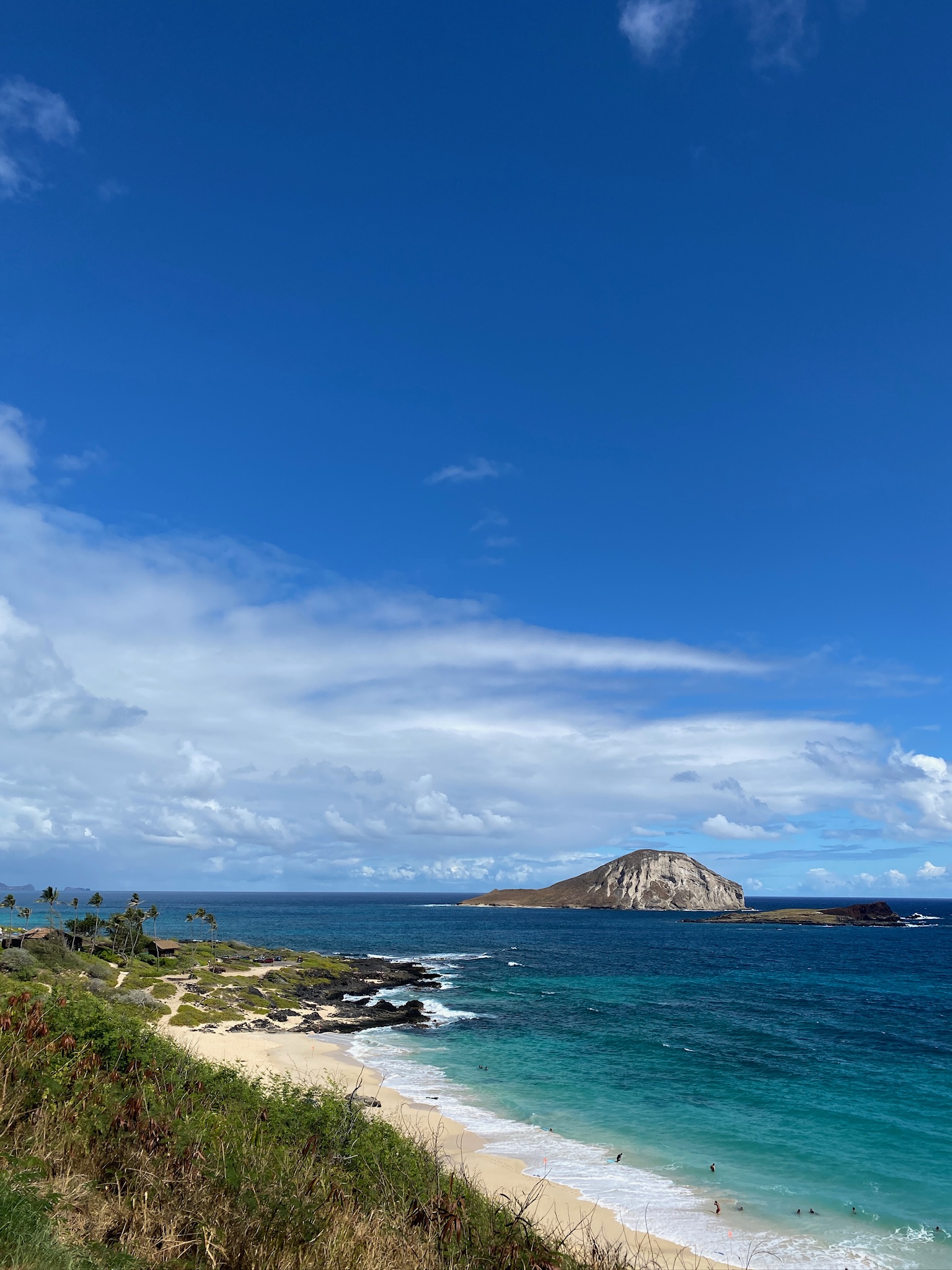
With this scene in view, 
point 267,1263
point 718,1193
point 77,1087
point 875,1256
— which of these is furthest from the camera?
point 718,1193

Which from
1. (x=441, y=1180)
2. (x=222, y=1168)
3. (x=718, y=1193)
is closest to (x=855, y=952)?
(x=718, y=1193)

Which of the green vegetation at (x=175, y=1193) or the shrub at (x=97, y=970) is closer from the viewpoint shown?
the green vegetation at (x=175, y=1193)

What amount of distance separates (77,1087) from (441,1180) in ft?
30.8

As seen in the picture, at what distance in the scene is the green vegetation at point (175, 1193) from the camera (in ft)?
31.6

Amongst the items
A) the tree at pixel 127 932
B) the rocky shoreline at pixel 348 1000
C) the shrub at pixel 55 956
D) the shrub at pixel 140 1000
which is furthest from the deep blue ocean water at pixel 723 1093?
the tree at pixel 127 932

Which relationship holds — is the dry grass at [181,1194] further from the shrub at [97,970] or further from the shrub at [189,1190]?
the shrub at [97,970]

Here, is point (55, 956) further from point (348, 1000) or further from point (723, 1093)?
point (723, 1093)

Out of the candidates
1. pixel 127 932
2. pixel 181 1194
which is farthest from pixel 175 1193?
pixel 127 932

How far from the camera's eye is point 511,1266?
436 inches

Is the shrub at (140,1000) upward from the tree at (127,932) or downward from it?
upward

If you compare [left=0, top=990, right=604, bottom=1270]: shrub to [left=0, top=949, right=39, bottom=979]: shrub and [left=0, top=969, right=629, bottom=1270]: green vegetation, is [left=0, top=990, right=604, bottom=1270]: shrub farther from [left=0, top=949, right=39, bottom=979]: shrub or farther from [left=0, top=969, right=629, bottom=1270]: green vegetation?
[left=0, top=949, right=39, bottom=979]: shrub

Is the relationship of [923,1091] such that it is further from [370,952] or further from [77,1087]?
[370,952]

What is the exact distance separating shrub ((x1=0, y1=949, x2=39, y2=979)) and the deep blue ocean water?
23.5 meters

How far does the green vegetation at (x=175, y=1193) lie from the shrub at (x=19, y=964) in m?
36.8
